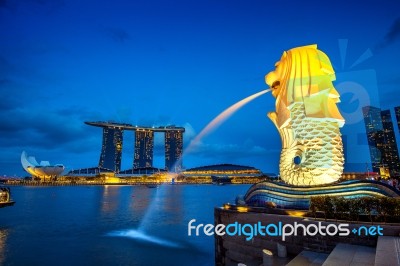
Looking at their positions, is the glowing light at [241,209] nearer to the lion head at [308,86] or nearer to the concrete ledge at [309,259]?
the concrete ledge at [309,259]

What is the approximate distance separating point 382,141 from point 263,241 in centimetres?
12023

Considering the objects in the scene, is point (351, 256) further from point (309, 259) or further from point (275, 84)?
point (275, 84)

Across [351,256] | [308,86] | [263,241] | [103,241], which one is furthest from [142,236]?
[351,256]

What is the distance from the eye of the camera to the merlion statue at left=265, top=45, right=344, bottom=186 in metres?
15.9

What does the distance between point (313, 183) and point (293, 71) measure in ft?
21.8

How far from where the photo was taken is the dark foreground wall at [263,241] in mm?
9059

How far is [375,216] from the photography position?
10289 millimetres

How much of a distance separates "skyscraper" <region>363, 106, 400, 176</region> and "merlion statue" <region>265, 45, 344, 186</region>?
101945 mm

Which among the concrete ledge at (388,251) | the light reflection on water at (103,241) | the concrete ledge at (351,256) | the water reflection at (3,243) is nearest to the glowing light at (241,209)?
the concrete ledge at (351,256)

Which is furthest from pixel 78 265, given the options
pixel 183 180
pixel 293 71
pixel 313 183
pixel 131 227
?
pixel 183 180

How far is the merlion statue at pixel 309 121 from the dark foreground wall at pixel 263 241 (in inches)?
210

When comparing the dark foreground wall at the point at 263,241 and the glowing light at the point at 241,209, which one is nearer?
the dark foreground wall at the point at 263,241

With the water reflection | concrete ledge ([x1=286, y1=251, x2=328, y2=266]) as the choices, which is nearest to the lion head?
concrete ledge ([x1=286, y1=251, x2=328, y2=266])

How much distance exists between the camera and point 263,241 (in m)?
11.3
